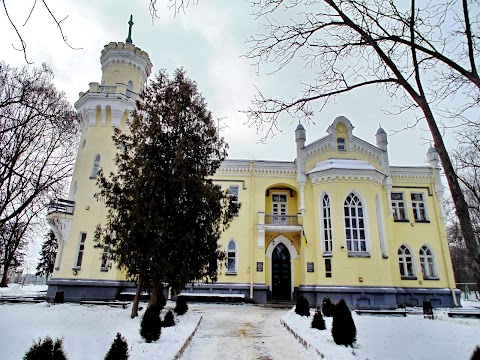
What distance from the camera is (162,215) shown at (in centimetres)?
1159

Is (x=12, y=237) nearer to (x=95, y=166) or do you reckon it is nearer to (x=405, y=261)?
(x=95, y=166)

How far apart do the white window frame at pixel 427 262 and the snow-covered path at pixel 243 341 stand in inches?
522

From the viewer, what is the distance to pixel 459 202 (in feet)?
→ 16.6

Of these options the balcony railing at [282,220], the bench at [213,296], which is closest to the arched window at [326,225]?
the balcony railing at [282,220]

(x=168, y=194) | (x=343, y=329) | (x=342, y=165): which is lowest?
(x=343, y=329)

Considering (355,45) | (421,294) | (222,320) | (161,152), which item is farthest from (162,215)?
(421,294)

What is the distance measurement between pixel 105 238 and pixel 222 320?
5.57 m

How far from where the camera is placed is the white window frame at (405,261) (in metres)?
21.5

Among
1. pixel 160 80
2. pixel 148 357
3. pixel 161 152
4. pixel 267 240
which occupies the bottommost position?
pixel 148 357

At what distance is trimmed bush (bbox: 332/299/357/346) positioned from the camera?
26.0ft

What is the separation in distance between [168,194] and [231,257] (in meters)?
10.9

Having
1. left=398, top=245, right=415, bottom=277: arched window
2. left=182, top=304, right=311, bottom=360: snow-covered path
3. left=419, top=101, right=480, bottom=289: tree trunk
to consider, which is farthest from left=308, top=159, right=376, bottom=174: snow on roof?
left=419, top=101, right=480, bottom=289: tree trunk

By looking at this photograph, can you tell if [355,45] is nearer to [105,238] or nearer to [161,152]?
[161,152]

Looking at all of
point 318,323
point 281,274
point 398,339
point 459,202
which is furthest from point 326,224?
point 459,202
